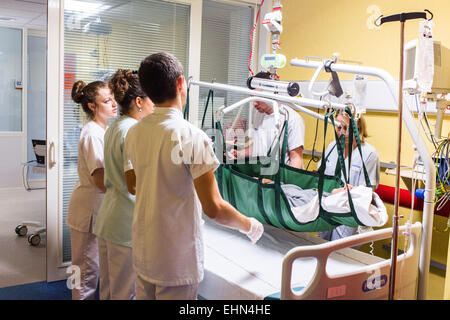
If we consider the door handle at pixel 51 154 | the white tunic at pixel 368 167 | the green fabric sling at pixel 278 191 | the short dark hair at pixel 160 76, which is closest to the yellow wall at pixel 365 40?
the white tunic at pixel 368 167

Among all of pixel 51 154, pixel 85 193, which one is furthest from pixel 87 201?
pixel 51 154

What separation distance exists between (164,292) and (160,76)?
77cm

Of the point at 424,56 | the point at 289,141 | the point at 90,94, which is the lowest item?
the point at 289,141

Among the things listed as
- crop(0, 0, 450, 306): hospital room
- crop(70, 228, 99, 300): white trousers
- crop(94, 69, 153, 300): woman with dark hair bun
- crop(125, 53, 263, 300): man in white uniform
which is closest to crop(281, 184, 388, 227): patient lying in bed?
crop(0, 0, 450, 306): hospital room

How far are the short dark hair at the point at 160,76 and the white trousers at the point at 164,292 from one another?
2.20 feet

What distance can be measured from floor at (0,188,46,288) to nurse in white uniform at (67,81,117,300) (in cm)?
91

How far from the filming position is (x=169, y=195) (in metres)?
1.59

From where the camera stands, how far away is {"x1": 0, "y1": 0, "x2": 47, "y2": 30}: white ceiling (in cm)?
516

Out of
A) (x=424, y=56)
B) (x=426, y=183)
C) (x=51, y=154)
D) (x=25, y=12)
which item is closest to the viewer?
(x=426, y=183)

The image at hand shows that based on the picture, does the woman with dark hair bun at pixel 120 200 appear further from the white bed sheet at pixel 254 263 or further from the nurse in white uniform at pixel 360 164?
the nurse in white uniform at pixel 360 164

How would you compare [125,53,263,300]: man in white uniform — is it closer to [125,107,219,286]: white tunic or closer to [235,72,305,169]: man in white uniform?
[125,107,219,286]: white tunic

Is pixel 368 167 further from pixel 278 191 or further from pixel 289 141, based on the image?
pixel 278 191
